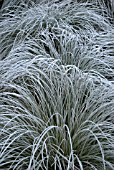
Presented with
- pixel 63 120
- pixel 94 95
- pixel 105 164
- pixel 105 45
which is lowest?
pixel 105 164

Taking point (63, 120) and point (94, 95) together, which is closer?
point (63, 120)

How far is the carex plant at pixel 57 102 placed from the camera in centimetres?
174

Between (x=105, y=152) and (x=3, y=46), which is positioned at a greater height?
(x=3, y=46)

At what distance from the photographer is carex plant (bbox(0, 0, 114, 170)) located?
1.74 meters

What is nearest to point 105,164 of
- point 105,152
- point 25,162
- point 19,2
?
point 105,152

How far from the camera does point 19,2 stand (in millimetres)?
3414

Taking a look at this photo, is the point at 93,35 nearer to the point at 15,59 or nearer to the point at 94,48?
the point at 94,48

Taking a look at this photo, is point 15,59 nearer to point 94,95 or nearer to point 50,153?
point 94,95

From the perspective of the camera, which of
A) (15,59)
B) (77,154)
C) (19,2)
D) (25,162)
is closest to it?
(25,162)

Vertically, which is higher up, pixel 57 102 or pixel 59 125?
pixel 57 102

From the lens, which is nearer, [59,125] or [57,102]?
[59,125]

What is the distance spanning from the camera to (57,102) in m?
1.96

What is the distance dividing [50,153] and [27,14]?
60.2 inches

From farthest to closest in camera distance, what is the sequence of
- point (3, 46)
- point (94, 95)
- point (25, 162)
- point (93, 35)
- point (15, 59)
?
1. point (3, 46)
2. point (93, 35)
3. point (15, 59)
4. point (94, 95)
5. point (25, 162)
